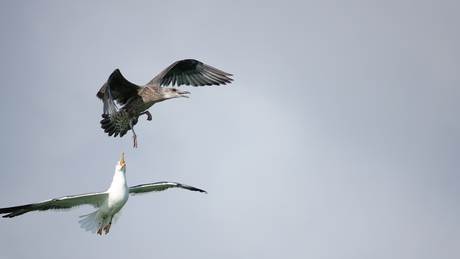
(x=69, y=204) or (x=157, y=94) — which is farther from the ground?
(x=157, y=94)

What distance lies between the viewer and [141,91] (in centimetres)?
1582

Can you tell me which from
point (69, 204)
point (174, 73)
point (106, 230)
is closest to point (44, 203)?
point (69, 204)

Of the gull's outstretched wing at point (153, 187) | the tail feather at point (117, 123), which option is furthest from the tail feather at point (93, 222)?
the tail feather at point (117, 123)

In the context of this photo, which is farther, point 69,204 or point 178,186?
point 178,186

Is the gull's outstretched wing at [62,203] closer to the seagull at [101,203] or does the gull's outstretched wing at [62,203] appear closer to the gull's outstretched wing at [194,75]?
the seagull at [101,203]

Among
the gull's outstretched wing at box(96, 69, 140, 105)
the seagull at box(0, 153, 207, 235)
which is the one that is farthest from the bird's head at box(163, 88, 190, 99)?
the seagull at box(0, 153, 207, 235)

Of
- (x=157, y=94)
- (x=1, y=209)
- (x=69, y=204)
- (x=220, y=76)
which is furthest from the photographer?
(x=220, y=76)

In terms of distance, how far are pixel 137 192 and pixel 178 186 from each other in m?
1.03

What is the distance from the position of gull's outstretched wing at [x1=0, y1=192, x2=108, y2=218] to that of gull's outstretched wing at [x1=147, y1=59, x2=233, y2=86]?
407 cm

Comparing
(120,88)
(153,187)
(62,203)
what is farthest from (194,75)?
(62,203)

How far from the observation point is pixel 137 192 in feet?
54.0

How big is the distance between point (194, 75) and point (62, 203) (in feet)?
17.5

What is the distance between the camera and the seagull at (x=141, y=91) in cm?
1468

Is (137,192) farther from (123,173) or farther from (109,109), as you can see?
(109,109)
